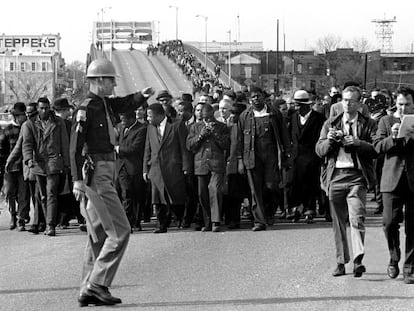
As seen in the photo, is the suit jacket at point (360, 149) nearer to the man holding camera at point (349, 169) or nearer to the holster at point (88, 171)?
the man holding camera at point (349, 169)

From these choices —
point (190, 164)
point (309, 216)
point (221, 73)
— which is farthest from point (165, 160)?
point (221, 73)

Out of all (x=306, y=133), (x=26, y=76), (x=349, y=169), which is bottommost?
(x=26, y=76)

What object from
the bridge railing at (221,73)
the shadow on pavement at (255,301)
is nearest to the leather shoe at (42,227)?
the shadow on pavement at (255,301)

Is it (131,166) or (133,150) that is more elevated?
(133,150)

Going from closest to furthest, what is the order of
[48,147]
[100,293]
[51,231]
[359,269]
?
[100,293] → [359,269] → [51,231] → [48,147]

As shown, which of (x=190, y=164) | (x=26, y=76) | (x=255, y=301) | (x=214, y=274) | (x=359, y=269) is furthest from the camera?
(x=26, y=76)

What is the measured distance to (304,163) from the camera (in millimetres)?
17062

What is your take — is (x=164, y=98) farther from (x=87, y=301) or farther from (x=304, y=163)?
(x=87, y=301)

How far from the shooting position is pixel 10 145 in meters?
18.2

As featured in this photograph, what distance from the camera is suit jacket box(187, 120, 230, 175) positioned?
53.6 feet

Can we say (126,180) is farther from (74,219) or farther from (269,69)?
(269,69)

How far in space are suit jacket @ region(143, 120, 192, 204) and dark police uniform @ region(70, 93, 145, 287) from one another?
5.93 meters

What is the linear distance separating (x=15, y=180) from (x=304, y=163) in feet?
16.2

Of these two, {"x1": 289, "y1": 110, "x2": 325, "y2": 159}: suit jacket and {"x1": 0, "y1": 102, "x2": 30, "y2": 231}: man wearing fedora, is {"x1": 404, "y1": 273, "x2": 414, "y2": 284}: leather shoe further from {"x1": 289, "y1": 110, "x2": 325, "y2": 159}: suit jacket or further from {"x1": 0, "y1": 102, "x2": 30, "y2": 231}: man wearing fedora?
{"x1": 0, "y1": 102, "x2": 30, "y2": 231}: man wearing fedora
